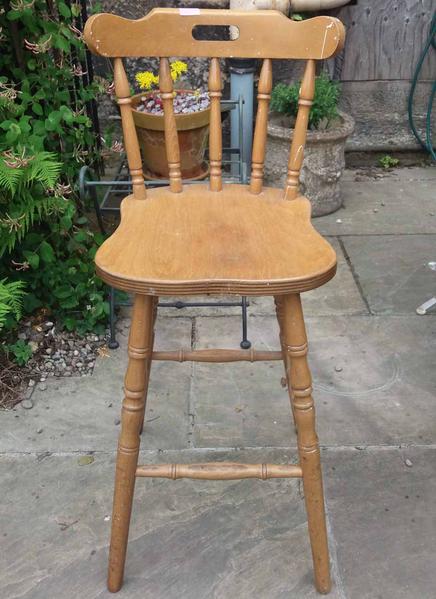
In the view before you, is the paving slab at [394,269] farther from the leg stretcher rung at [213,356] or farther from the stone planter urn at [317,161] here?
the leg stretcher rung at [213,356]

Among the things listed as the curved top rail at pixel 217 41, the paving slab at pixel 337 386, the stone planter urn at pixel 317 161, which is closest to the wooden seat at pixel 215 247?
the curved top rail at pixel 217 41

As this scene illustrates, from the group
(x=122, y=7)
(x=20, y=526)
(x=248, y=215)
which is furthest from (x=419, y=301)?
(x=122, y=7)

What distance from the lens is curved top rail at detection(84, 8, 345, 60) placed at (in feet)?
4.77

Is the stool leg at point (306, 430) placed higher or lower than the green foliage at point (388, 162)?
higher

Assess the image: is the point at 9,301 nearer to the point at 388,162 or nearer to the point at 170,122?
the point at 170,122

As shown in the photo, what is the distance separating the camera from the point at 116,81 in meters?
1.51

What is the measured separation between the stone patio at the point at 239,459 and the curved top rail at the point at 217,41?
3.42 feet

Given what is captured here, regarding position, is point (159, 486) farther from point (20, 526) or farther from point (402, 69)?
point (402, 69)

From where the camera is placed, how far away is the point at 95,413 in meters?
1.94

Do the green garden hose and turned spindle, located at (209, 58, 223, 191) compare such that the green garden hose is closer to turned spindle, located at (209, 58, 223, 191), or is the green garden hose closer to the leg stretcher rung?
turned spindle, located at (209, 58, 223, 191)

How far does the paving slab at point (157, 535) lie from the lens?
145cm

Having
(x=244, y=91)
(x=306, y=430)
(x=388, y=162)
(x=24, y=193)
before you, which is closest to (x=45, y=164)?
(x=24, y=193)

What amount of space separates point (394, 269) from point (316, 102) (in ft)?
3.16

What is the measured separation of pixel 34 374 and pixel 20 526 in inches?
24.3
